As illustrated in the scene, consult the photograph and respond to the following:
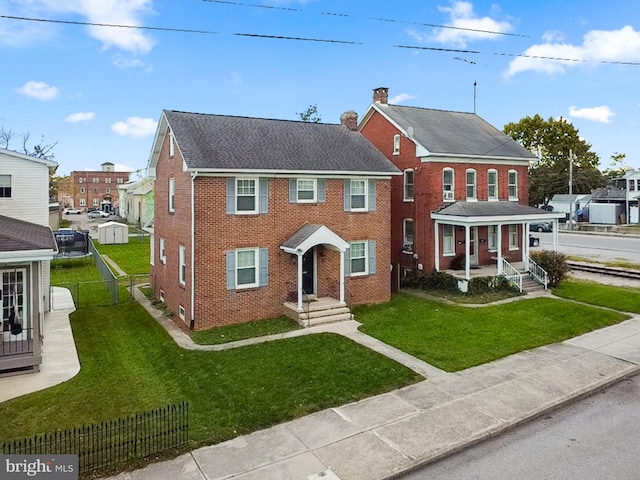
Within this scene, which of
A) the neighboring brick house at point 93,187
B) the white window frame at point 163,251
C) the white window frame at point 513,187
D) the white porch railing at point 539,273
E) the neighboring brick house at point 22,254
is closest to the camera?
the neighboring brick house at point 22,254

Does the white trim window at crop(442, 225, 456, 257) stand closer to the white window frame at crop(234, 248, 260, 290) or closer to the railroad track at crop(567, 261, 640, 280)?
the railroad track at crop(567, 261, 640, 280)

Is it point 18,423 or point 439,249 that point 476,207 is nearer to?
point 439,249

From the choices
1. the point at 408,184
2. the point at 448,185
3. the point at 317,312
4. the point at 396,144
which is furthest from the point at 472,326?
the point at 396,144

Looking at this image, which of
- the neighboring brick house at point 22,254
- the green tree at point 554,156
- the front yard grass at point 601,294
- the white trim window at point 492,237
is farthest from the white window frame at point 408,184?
the green tree at point 554,156

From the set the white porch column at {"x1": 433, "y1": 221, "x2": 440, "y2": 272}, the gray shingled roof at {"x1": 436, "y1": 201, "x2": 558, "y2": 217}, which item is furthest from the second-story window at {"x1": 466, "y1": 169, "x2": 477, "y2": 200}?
the white porch column at {"x1": 433, "y1": 221, "x2": 440, "y2": 272}

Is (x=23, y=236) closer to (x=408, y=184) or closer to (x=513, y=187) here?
(x=408, y=184)

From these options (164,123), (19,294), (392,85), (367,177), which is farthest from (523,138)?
(19,294)

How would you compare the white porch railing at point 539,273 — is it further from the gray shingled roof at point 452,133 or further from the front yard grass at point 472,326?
the gray shingled roof at point 452,133
